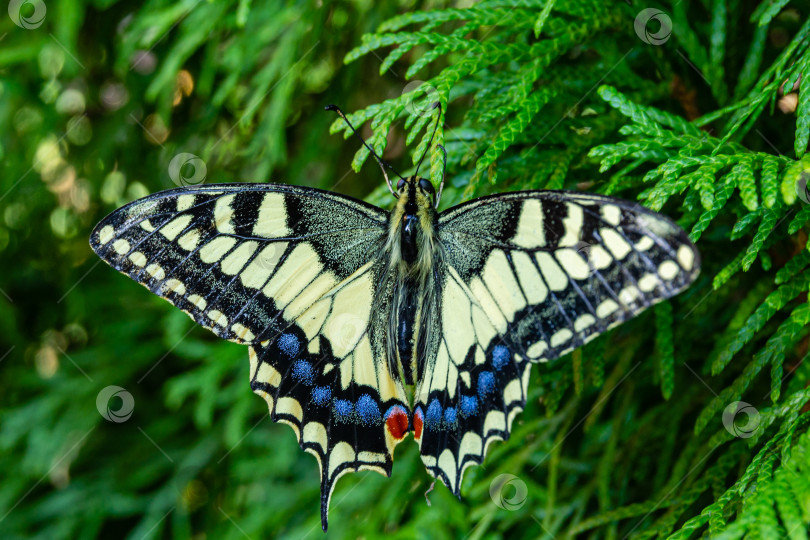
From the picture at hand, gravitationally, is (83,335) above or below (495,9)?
below

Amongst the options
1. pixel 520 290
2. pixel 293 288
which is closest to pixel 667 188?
pixel 520 290

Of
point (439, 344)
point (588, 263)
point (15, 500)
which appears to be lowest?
point (15, 500)

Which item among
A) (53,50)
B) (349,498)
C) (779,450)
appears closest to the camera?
(779,450)

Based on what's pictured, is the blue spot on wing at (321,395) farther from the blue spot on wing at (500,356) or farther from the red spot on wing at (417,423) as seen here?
the blue spot on wing at (500,356)

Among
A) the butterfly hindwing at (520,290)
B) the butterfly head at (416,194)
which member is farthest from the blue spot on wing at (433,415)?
the butterfly head at (416,194)

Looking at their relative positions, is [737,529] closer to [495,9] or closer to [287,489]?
[495,9]

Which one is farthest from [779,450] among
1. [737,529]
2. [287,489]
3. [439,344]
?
[287,489]

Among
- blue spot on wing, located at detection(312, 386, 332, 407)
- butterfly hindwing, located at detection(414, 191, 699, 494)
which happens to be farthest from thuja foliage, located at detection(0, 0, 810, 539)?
blue spot on wing, located at detection(312, 386, 332, 407)
